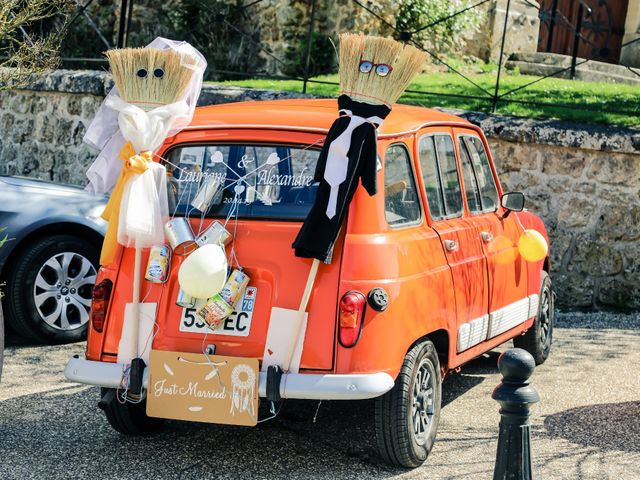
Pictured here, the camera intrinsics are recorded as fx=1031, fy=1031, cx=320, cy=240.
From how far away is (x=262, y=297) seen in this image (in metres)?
5.04

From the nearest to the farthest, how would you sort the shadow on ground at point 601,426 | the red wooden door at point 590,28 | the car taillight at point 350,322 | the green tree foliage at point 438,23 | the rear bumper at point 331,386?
the rear bumper at point 331,386 → the car taillight at point 350,322 → the shadow on ground at point 601,426 → the green tree foliage at point 438,23 → the red wooden door at point 590,28

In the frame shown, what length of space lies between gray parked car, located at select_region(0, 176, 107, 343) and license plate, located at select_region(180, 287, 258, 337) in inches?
107

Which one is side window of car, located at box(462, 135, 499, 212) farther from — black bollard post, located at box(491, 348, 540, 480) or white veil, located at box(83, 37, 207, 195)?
black bollard post, located at box(491, 348, 540, 480)

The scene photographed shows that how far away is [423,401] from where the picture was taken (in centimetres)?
538

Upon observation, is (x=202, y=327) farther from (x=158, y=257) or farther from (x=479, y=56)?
(x=479, y=56)

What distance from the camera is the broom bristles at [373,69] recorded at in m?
5.09

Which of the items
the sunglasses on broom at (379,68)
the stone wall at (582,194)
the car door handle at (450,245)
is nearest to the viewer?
the sunglasses on broom at (379,68)

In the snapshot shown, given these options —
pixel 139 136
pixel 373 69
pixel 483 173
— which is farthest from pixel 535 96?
pixel 139 136

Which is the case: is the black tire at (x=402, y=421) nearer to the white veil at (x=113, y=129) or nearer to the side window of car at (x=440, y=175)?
the side window of car at (x=440, y=175)

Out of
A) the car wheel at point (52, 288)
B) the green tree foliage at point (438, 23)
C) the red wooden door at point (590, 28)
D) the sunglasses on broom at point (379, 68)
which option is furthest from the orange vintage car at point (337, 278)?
the red wooden door at point (590, 28)

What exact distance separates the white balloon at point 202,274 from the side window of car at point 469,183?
2008 mm

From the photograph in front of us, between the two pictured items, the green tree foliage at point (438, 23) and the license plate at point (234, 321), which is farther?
the green tree foliage at point (438, 23)

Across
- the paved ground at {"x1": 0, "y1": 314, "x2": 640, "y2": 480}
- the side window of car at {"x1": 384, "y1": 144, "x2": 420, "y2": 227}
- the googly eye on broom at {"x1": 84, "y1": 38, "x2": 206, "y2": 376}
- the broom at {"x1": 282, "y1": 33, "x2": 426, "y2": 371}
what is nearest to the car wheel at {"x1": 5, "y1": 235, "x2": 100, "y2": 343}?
the paved ground at {"x1": 0, "y1": 314, "x2": 640, "y2": 480}

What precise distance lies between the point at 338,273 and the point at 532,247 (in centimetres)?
230
